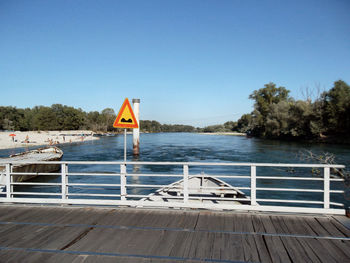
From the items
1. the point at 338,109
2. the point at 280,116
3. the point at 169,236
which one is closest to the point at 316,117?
the point at 338,109

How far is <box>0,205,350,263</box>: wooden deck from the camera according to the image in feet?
10.5

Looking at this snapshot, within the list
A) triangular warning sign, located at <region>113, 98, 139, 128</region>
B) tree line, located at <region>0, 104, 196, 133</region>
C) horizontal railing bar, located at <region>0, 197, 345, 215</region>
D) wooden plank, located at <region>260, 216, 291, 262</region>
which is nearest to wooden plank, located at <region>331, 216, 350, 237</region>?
horizontal railing bar, located at <region>0, 197, 345, 215</region>

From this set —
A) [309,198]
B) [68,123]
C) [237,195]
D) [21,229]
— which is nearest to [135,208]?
[21,229]

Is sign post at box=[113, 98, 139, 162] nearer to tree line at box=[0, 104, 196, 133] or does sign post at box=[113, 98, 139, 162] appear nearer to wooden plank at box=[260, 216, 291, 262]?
wooden plank at box=[260, 216, 291, 262]

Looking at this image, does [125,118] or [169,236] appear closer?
[169,236]

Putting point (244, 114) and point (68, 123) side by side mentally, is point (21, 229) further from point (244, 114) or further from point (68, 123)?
point (244, 114)

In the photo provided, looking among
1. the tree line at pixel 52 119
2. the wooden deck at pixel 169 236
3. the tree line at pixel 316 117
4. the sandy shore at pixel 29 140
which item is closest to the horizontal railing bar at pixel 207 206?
the wooden deck at pixel 169 236

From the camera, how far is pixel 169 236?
3814mm

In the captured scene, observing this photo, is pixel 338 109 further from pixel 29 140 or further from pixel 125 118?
pixel 29 140

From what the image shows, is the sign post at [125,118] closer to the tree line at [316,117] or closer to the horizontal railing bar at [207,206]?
the horizontal railing bar at [207,206]

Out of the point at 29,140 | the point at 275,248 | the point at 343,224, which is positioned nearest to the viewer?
the point at 275,248

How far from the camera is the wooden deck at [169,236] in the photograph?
3.21m

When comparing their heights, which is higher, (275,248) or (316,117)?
(316,117)

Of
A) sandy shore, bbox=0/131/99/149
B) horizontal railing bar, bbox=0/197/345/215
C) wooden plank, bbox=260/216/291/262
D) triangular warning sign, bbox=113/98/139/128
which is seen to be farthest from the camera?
sandy shore, bbox=0/131/99/149
